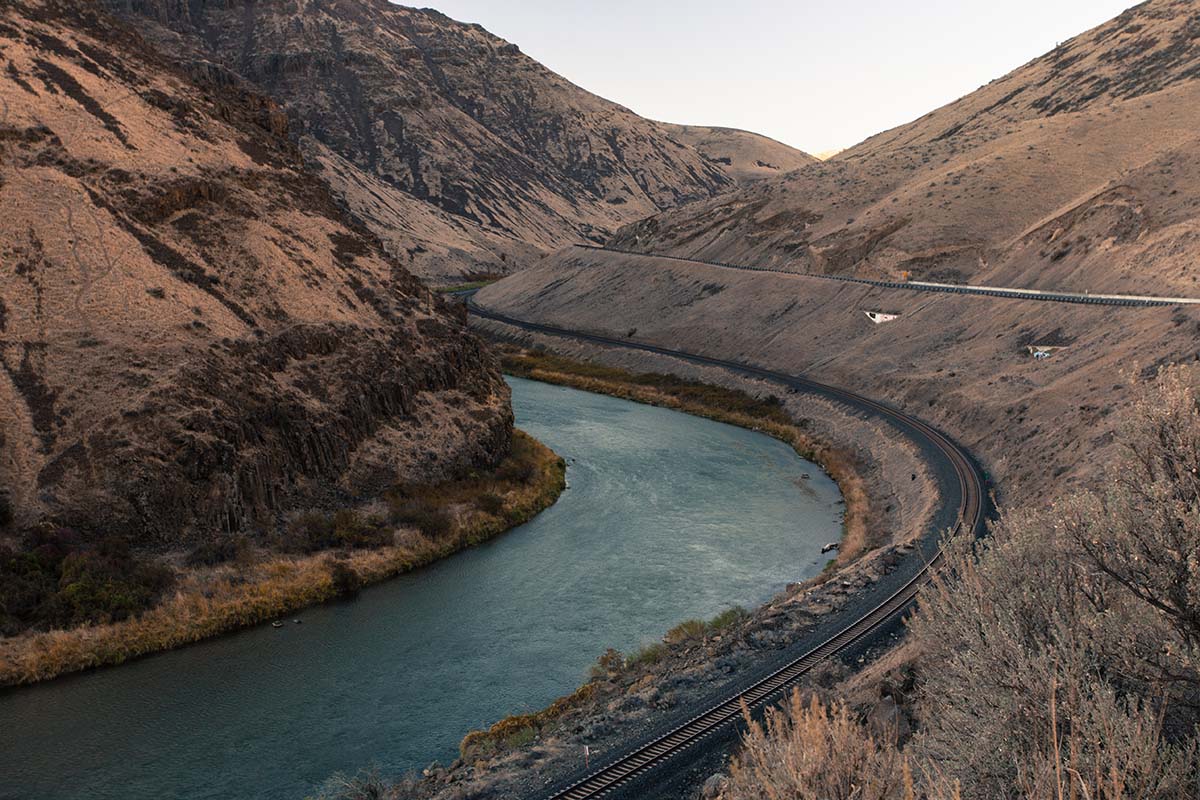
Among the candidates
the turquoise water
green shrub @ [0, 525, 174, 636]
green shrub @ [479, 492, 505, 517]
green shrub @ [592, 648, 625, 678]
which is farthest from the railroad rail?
green shrub @ [0, 525, 174, 636]

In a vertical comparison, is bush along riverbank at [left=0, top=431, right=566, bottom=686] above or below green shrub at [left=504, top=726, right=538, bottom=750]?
below

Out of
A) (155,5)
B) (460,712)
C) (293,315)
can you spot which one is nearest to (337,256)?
(293,315)

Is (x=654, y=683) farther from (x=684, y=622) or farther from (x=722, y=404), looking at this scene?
(x=722, y=404)

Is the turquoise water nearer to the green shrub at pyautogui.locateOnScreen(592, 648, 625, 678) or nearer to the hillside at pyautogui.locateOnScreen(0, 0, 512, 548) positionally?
the green shrub at pyautogui.locateOnScreen(592, 648, 625, 678)

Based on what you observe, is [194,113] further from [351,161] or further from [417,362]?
[351,161]

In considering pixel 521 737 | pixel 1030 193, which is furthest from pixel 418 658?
pixel 1030 193

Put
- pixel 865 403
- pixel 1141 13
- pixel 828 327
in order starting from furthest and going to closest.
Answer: pixel 1141 13, pixel 828 327, pixel 865 403
